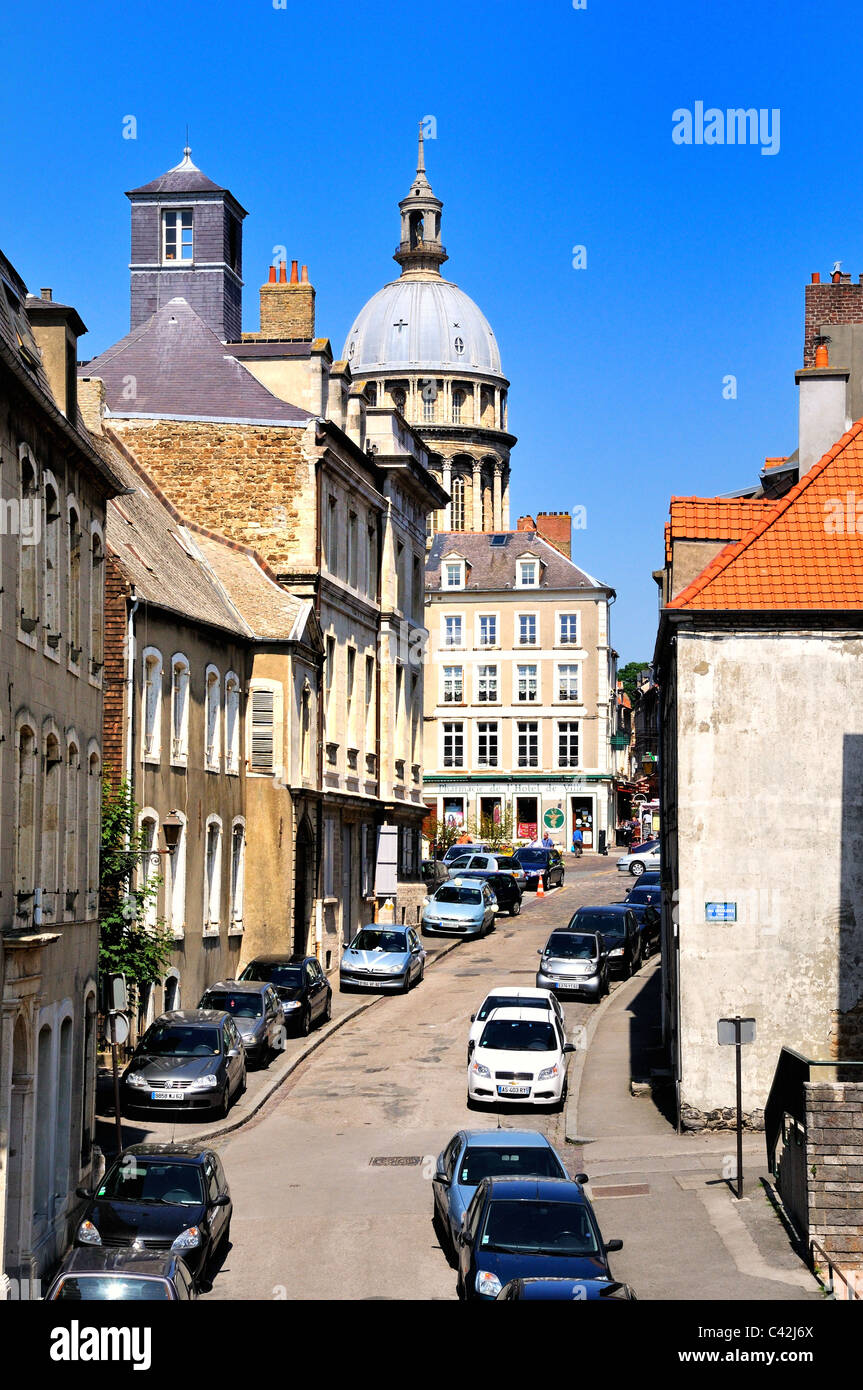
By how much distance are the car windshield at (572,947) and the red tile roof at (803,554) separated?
14220 mm

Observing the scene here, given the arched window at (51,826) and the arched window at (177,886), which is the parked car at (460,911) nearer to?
the arched window at (177,886)

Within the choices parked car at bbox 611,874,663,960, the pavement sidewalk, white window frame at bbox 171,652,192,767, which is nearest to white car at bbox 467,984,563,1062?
the pavement sidewalk

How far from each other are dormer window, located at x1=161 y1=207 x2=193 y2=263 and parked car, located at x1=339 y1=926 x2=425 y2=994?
67.7 ft

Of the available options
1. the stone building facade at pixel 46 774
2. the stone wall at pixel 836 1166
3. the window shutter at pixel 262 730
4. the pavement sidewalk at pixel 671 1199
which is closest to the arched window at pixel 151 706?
the window shutter at pixel 262 730

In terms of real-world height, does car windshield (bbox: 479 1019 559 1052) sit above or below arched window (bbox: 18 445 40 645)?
below

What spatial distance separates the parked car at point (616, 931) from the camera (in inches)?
1752

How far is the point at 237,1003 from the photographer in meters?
33.7

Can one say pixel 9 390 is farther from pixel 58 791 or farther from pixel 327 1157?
pixel 327 1157

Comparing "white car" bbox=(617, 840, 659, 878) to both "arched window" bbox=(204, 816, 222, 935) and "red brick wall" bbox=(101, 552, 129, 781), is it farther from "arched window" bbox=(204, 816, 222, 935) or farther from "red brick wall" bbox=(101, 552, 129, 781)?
"red brick wall" bbox=(101, 552, 129, 781)

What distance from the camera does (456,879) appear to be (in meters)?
56.1

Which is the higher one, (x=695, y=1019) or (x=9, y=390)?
(x=9, y=390)

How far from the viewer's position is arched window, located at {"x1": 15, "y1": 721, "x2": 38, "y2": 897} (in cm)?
2109

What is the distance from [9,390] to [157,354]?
31907 mm
